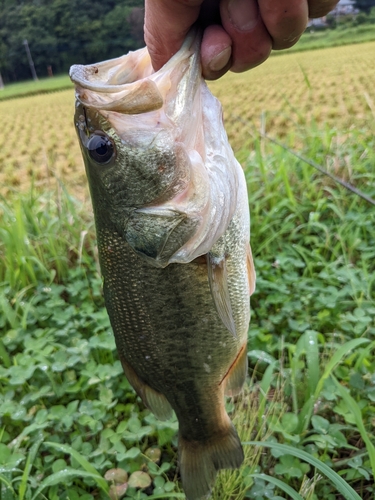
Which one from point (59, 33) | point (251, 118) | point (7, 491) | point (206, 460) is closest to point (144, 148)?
point (206, 460)

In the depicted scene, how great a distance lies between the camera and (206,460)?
129cm

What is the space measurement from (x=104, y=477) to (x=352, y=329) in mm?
1332

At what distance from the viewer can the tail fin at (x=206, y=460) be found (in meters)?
1.26

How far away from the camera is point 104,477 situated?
4.86 feet

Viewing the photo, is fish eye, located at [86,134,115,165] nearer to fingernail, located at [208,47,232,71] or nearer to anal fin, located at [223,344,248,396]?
fingernail, located at [208,47,232,71]

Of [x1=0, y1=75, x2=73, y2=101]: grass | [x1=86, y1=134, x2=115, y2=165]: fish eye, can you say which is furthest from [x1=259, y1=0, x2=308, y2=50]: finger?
[x1=0, y1=75, x2=73, y2=101]: grass

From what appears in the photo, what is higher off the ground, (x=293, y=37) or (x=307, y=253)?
(x=293, y=37)

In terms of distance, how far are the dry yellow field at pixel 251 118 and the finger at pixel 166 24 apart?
2139mm

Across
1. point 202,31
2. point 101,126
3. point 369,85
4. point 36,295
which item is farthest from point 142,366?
point 369,85

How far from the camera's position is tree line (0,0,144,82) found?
12523 mm

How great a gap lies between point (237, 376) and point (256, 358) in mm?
529

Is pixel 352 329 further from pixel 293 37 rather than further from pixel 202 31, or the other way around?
pixel 202 31

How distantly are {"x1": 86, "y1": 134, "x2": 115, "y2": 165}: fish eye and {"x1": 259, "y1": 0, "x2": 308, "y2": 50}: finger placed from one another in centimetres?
52

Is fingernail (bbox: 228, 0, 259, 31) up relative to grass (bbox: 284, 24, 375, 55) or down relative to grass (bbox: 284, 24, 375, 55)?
up
